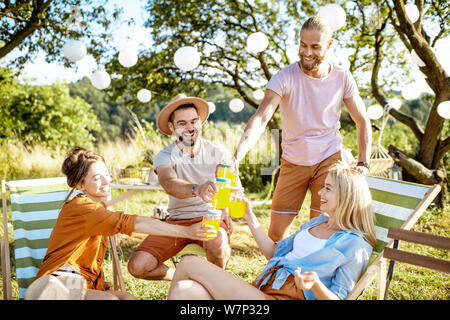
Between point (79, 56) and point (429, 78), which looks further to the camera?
point (429, 78)

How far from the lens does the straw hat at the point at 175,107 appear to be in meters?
2.91

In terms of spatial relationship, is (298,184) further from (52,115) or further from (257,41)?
(52,115)

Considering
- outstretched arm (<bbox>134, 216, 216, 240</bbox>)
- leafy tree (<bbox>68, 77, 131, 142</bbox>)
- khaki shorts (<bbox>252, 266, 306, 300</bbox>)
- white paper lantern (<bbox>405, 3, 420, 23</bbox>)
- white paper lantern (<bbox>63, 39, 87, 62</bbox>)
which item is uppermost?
leafy tree (<bbox>68, 77, 131, 142</bbox>)

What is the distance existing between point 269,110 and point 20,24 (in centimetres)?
621

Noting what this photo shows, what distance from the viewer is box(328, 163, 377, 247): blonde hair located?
81.7 inches

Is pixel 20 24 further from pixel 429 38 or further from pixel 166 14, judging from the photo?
pixel 429 38

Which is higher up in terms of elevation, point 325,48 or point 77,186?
point 325,48

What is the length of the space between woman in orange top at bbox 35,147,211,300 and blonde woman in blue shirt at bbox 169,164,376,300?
259 millimetres

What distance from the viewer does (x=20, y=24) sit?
7047mm

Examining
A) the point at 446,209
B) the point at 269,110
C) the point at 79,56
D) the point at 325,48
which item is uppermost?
the point at 79,56

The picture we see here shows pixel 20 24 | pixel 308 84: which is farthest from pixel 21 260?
pixel 20 24

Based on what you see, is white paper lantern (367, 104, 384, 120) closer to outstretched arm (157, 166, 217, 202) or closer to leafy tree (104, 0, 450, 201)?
leafy tree (104, 0, 450, 201)

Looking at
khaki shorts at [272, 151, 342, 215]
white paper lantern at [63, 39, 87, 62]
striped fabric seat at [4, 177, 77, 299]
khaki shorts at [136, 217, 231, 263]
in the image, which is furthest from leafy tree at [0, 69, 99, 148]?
khaki shorts at [272, 151, 342, 215]
